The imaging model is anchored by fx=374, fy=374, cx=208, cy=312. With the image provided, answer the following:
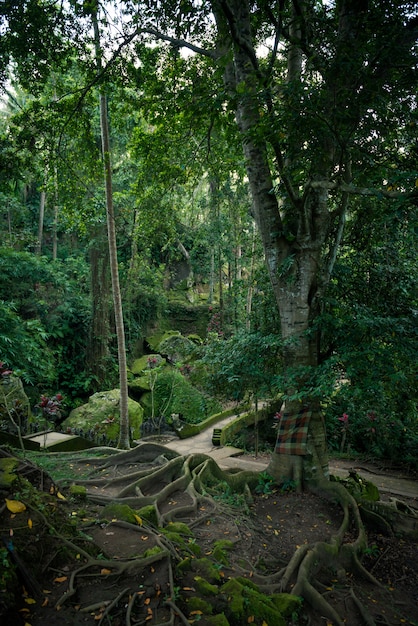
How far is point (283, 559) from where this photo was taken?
13.9 ft

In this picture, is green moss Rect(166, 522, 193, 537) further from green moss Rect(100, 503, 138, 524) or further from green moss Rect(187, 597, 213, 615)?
green moss Rect(187, 597, 213, 615)

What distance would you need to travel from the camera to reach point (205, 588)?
2.95 meters

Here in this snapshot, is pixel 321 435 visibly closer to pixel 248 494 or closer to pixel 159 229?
pixel 248 494

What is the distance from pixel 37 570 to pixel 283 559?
9.10ft

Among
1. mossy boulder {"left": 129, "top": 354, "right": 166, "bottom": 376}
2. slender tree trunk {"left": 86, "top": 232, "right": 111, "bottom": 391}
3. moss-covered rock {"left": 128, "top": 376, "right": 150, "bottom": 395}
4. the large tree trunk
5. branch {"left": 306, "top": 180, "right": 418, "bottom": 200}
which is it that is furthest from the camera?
mossy boulder {"left": 129, "top": 354, "right": 166, "bottom": 376}

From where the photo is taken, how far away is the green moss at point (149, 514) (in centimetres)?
434

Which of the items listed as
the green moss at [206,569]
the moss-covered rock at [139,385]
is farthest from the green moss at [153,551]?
the moss-covered rock at [139,385]

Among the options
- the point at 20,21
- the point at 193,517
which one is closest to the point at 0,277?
the point at 20,21

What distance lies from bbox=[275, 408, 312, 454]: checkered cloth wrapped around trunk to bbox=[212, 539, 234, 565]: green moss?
1740 millimetres

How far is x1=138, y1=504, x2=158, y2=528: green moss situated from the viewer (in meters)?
4.34

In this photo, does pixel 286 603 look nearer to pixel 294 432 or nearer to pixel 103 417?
pixel 294 432

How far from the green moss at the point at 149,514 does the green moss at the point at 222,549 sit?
754mm

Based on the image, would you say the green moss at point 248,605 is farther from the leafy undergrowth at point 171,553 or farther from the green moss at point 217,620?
the green moss at point 217,620

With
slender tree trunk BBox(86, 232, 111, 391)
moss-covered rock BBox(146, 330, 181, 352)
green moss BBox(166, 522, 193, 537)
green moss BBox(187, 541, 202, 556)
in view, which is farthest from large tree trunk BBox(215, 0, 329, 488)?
moss-covered rock BBox(146, 330, 181, 352)
